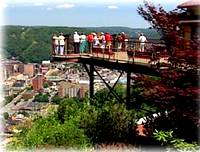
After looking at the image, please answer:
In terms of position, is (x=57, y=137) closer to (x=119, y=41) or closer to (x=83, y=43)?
(x=119, y=41)

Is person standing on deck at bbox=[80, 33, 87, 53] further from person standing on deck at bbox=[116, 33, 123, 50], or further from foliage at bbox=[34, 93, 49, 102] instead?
foliage at bbox=[34, 93, 49, 102]

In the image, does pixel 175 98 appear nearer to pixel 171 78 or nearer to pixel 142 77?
pixel 171 78

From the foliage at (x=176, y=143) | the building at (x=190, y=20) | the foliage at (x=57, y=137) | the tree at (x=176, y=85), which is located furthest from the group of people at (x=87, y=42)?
the foliage at (x=176, y=143)

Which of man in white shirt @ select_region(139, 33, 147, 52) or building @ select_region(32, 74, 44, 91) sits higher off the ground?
man in white shirt @ select_region(139, 33, 147, 52)

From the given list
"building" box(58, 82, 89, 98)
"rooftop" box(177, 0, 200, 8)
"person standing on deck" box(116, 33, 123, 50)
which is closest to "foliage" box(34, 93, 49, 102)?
"building" box(58, 82, 89, 98)

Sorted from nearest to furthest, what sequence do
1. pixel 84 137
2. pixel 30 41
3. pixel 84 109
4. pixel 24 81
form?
pixel 84 137
pixel 84 109
pixel 24 81
pixel 30 41

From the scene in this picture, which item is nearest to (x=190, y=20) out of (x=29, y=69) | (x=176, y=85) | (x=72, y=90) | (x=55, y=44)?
(x=176, y=85)

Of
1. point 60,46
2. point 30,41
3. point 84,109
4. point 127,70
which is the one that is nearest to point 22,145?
point 84,109
